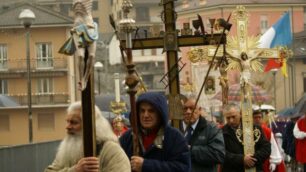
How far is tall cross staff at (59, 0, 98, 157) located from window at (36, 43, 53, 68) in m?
69.3

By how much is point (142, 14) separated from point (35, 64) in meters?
53.7

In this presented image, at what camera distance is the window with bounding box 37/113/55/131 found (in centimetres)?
7588

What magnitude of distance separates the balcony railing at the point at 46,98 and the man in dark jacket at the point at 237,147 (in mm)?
63267

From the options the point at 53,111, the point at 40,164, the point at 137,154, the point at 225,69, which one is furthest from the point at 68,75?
the point at 137,154

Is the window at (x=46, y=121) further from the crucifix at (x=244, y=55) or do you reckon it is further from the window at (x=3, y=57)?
the crucifix at (x=244, y=55)

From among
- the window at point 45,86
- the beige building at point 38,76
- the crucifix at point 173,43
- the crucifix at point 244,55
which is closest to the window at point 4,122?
the beige building at point 38,76

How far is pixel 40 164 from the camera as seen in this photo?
2048 centimetres

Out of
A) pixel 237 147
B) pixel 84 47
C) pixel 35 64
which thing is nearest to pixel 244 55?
pixel 237 147

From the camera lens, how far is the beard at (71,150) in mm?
7160

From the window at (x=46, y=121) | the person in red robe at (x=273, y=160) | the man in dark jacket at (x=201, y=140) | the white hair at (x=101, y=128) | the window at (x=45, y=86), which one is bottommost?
the window at (x=46, y=121)

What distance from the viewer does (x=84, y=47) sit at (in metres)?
6.53

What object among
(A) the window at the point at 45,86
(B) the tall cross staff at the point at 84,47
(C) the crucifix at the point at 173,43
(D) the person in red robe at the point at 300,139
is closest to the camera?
(B) the tall cross staff at the point at 84,47

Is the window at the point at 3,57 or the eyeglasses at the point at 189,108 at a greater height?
the window at the point at 3,57

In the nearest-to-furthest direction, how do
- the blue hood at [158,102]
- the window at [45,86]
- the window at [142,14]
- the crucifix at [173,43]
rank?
the blue hood at [158,102]
the crucifix at [173,43]
the window at [45,86]
the window at [142,14]
